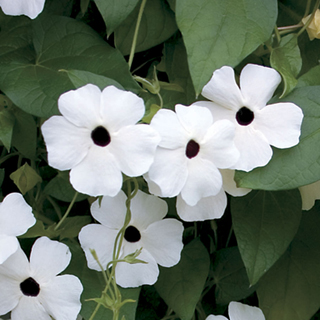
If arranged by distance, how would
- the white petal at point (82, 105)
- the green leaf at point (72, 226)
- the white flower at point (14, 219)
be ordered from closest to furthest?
the white petal at point (82, 105) < the white flower at point (14, 219) < the green leaf at point (72, 226)

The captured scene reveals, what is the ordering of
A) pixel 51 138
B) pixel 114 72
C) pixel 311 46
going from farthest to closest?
1. pixel 311 46
2. pixel 114 72
3. pixel 51 138

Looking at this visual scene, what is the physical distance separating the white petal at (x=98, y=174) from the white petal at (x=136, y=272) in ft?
0.62

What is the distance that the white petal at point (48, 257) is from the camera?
0.65m

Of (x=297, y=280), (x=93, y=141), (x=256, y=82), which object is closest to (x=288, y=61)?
(x=256, y=82)

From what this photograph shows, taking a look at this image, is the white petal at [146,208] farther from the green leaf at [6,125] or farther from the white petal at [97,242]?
the green leaf at [6,125]

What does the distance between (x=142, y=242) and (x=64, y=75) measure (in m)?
0.26

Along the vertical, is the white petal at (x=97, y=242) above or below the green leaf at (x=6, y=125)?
below

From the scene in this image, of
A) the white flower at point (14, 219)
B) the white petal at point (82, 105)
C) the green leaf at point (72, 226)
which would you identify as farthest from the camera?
the green leaf at point (72, 226)

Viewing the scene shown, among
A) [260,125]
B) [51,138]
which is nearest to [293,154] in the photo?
[260,125]

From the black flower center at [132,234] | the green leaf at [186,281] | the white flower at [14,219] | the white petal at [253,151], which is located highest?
the white petal at [253,151]

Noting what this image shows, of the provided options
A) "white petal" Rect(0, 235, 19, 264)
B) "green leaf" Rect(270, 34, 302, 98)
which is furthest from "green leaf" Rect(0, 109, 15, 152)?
"green leaf" Rect(270, 34, 302, 98)

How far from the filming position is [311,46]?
77 cm

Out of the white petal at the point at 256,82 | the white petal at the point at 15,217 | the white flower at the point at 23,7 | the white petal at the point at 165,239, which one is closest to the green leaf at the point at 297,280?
the white petal at the point at 165,239

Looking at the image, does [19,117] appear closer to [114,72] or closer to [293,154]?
[114,72]
